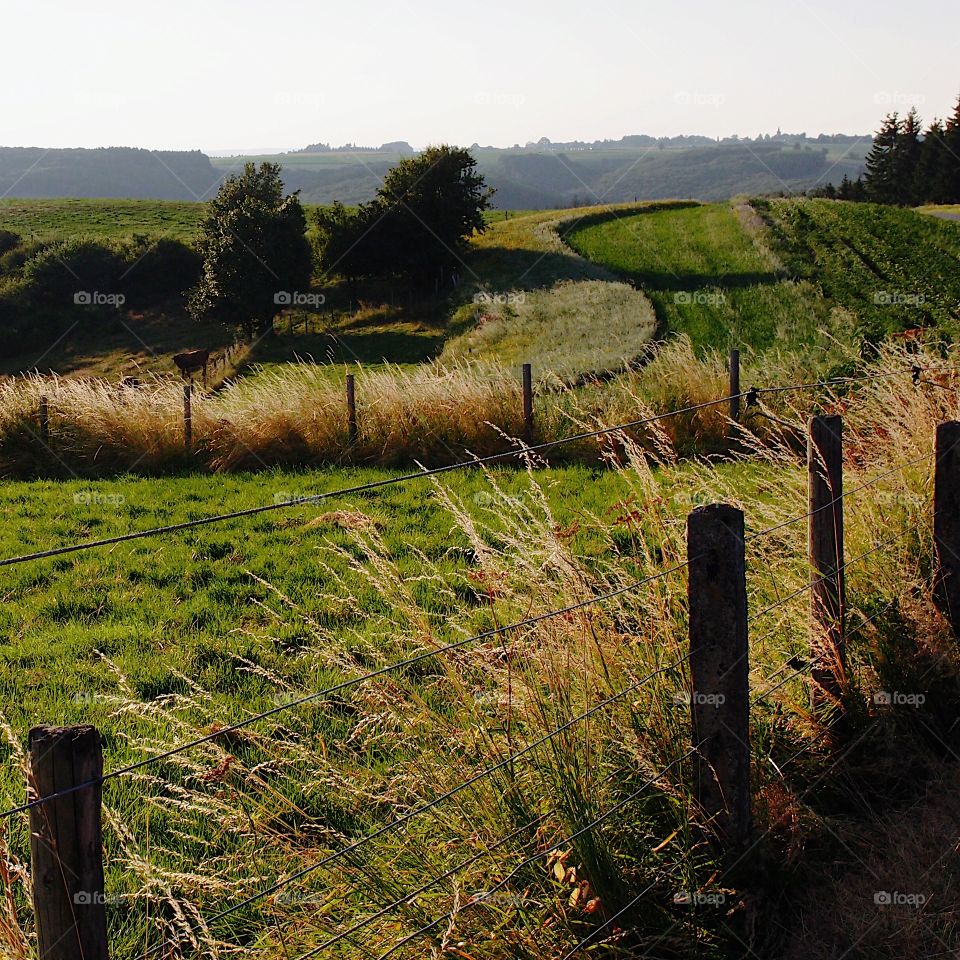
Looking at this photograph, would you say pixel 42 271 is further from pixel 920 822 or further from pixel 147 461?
pixel 920 822

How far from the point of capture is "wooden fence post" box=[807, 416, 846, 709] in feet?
12.1

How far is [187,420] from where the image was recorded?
1228 cm

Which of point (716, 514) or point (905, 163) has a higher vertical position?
point (905, 163)

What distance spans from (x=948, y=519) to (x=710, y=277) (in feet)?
111

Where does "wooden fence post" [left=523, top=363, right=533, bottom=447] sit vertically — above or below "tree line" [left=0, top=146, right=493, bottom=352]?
below

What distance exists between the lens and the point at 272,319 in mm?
43281

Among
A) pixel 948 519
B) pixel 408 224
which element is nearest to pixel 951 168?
pixel 408 224

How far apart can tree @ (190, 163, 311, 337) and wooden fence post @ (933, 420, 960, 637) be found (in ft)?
127

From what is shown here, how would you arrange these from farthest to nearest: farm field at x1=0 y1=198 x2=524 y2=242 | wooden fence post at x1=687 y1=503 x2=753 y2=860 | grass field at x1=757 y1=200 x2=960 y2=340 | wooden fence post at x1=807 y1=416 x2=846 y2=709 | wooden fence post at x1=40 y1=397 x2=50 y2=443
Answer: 1. farm field at x1=0 y1=198 x2=524 y2=242
2. grass field at x1=757 y1=200 x2=960 y2=340
3. wooden fence post at x1=40 y1=397 x2=50 y2=443
4. wooden fence post at x1=807 y1=416 x2=846 y2=709
5. wooden fence post at x1=687 y1=503 x2=753 y2=860

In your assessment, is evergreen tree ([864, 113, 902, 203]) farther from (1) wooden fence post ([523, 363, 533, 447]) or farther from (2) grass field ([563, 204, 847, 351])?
(1) wooden fence post ([523, 363, 533, 447])

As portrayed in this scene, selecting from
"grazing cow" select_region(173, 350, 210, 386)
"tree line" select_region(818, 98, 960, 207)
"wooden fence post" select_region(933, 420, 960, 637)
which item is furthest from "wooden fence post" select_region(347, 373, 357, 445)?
"tree line" select_region(818, 98, 960, 207)

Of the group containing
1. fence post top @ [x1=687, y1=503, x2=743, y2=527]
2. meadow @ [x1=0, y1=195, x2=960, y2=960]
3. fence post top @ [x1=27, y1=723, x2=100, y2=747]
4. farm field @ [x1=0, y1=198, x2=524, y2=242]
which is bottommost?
meadow @ [x1=0, y1=195, x2=960, y2=960]

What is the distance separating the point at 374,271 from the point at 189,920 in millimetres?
44544

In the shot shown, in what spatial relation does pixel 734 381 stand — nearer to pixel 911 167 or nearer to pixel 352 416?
pixel 352 416
